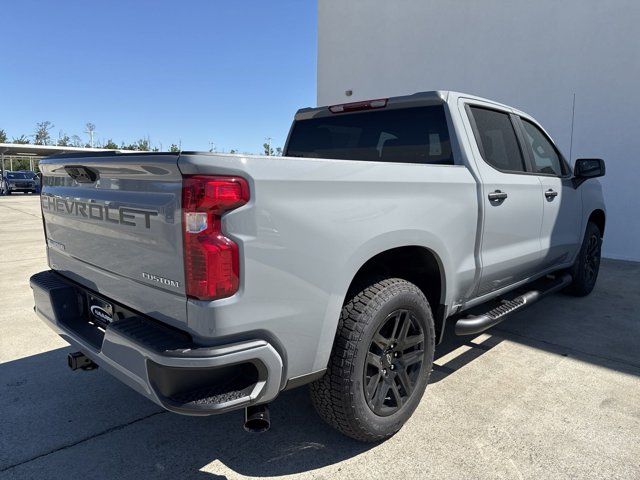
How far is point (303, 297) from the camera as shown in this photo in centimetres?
193

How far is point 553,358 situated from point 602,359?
0.38 meters

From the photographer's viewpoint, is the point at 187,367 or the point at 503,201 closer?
the point at 187,367

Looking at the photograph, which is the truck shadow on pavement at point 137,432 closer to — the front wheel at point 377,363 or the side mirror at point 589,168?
the front wheel at point 377,363

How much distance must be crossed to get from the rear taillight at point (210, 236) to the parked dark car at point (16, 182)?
105 feet

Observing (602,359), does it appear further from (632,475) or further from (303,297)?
(303,297)

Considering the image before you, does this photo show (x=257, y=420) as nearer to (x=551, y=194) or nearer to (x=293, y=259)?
(x=293, y=259)

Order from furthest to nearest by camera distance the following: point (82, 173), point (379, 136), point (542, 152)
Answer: point (542, 152) → point (379, 136) → point (82, 173)

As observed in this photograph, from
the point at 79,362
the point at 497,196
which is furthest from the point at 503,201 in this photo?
the point at 79,362

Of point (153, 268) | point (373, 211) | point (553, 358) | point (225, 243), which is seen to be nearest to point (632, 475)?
point (553, 358)

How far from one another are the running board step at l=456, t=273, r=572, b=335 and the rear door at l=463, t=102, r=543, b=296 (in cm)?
15

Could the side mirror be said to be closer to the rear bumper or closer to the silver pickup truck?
the silver pickup truck

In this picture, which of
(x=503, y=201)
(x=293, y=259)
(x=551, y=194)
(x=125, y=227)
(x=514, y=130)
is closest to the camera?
(x=293, y=259)

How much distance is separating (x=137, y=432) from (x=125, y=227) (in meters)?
1.28

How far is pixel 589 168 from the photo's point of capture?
4.28 meters
